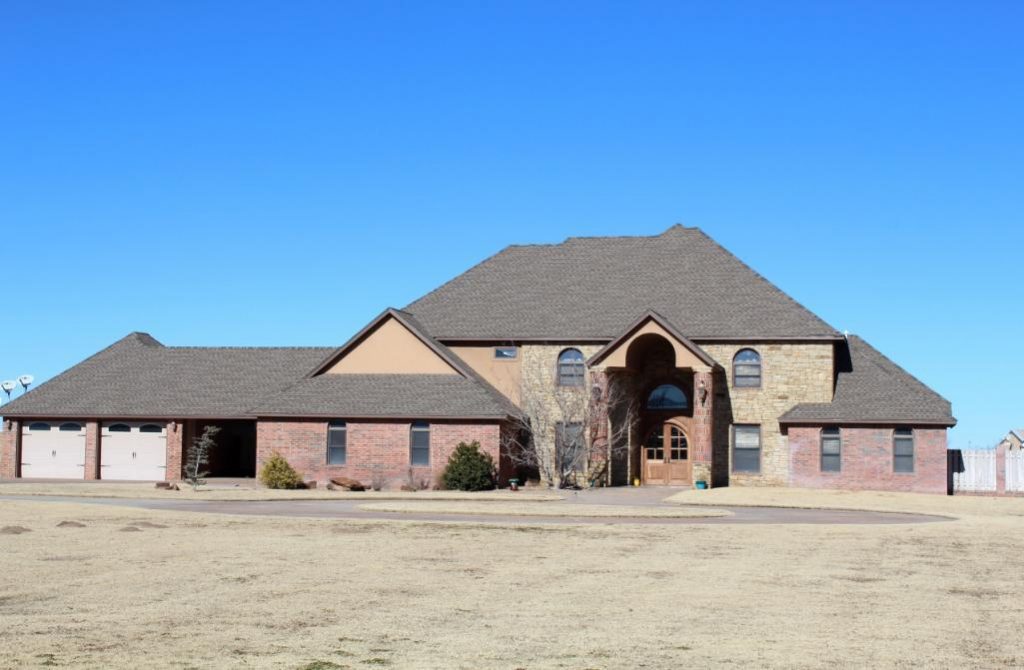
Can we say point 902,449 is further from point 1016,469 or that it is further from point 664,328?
point 664,328

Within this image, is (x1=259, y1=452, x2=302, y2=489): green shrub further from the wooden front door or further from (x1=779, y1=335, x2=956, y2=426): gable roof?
(x1=779, y1=335, x2=956, y2=426): gable roof

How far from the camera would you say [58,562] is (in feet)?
67.3

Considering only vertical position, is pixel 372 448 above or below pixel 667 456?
above

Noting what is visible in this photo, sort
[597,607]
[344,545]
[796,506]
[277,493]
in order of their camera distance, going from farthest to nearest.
Answer: [277,493] → [796,506] → [344,545] → [597,607]

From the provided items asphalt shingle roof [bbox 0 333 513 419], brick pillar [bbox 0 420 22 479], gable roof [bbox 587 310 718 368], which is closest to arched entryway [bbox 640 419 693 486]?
gable roof [bbox 587 310 718 368]

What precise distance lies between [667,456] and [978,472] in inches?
469

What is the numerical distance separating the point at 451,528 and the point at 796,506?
13.5 meters

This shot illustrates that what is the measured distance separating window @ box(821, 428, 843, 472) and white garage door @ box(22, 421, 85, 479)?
29580 millimetres

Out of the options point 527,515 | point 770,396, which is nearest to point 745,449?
point 770,396

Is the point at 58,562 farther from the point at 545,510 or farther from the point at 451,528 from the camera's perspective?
the point at 545,510

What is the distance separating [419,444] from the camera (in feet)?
157

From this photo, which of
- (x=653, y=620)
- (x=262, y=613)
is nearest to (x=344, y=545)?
(x=262, y=613)

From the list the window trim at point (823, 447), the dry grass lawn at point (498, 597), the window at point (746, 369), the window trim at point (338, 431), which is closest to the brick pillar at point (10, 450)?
the window trim at point (338, 431)

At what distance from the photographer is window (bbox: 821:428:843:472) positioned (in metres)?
48.9
